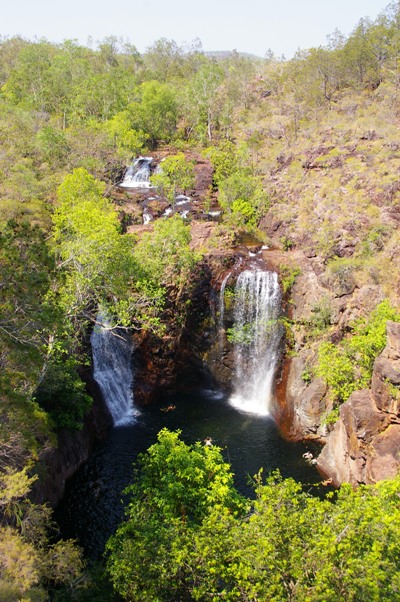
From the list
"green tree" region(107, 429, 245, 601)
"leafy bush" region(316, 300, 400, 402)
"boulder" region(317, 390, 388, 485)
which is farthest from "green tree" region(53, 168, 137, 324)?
"boulder" region(317, 390, 388, 485)

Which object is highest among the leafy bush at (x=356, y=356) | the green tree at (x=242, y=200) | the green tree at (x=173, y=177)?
the green tree at (x=173, y=177)

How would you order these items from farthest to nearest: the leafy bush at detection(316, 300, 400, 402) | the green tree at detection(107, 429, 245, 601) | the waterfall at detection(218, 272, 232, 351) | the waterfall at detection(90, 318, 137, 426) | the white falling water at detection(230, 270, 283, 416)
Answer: the waterfall at detection(218, 272, 232, 351)
the white falling water at detection(230, 270, 283, 416)
the waterfall at detection(90, 318, 137, 426)
the leafy bush at detection(316, 300, 400, 402)
the green tree at detection(107, 429, 245, 601)

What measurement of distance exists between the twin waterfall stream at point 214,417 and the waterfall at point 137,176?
99.3ft

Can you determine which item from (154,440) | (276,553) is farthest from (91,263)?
(276,553)

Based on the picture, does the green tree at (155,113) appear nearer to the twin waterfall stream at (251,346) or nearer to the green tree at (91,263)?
the green tree at (91,263)

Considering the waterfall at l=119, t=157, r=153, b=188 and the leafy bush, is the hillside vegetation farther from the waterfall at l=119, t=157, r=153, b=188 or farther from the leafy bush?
the waterfall at l=119, t=157, r=153, b=188

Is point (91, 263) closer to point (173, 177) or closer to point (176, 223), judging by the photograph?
point (176, 223)

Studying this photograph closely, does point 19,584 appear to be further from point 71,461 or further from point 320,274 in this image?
point 320,274

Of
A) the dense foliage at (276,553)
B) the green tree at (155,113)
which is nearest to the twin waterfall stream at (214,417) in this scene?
the dense foliage at (276,553)

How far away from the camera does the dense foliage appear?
38.8 feet

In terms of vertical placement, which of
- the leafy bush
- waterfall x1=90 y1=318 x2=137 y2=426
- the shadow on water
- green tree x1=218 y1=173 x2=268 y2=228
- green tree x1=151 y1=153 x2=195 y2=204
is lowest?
→ the shadow on water

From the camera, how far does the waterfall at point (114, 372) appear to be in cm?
3444

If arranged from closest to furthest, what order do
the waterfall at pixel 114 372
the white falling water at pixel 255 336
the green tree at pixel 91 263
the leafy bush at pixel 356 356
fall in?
the green tree at pixel 91 263
the leafy bush at pixel 356 356
the waterfall at pixel 114 372
the white falling water at pixel 255 336

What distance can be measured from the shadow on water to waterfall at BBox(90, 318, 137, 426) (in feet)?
4.74
